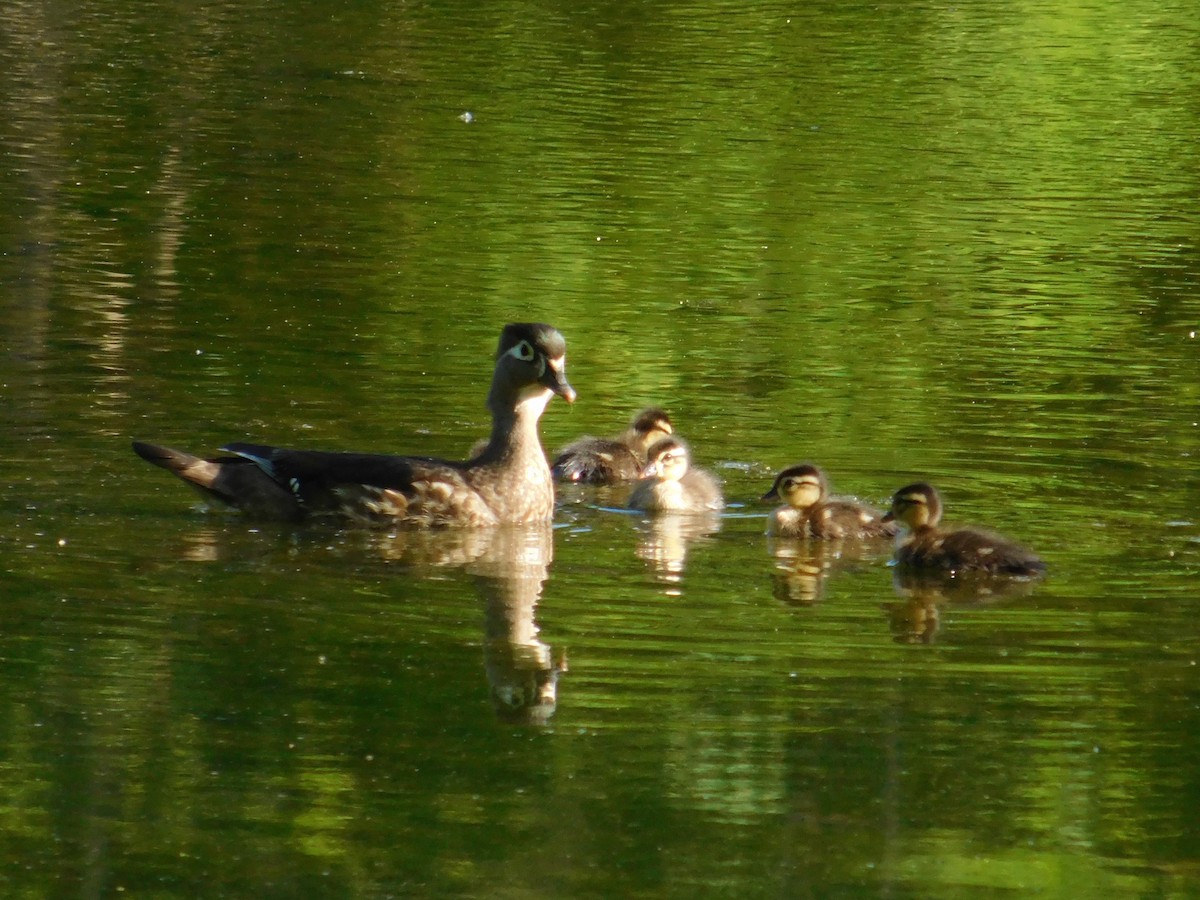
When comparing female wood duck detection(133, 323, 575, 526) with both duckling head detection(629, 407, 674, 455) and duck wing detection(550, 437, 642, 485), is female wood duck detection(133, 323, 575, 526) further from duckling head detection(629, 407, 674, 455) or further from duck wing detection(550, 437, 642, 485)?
duck wing detection(550, 437, 642, 485)

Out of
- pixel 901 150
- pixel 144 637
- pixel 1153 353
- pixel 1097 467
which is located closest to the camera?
pixel 144 637

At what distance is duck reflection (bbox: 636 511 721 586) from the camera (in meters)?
8.80

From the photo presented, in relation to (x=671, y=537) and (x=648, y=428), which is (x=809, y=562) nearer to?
(x=671, y=537)

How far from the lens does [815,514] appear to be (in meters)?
9.36

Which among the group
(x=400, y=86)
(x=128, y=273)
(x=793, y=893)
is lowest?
(x=793, y=893)

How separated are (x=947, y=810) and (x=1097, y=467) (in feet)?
14.1

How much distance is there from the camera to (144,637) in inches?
300

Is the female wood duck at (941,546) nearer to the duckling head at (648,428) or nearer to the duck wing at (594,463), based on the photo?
the duckling head at (648,428)

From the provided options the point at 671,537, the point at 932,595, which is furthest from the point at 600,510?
the point at 932,595

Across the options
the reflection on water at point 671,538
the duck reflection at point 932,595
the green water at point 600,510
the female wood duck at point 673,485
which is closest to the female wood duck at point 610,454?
the green water at point 600,510

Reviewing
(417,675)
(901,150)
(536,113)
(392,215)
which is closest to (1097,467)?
(417,675)

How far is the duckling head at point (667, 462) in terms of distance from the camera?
32.4 feet

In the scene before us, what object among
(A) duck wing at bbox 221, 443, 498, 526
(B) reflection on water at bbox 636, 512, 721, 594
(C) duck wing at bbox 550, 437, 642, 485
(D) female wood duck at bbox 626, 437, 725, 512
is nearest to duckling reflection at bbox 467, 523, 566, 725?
(A) duck wing at bbox 221, 443, 498, 526

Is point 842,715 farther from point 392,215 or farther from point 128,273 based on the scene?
point 392,215
